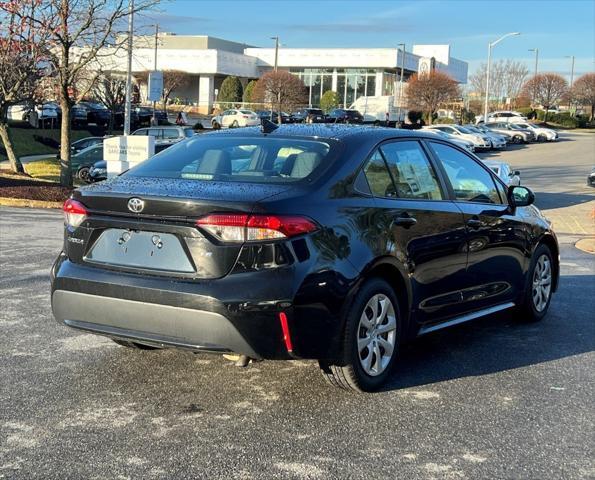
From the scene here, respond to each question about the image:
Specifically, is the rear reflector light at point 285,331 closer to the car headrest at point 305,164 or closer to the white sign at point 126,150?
the car headrest at point 305,164

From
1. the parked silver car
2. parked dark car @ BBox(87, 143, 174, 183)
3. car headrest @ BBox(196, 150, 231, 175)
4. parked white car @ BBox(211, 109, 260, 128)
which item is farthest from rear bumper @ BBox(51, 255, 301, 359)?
the parked silver car

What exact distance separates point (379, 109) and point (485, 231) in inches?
2401

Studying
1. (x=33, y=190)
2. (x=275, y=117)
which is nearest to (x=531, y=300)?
(x=33, y=190)

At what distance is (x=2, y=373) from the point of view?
480 centimetres

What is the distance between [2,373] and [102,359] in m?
0.67

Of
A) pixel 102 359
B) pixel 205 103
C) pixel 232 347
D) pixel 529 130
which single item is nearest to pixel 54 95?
pixel 102 359

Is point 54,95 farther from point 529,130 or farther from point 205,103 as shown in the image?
point 205,103

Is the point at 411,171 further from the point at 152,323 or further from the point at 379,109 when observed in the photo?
the point at 379,109

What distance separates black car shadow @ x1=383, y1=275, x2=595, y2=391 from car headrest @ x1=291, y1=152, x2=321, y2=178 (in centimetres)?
148

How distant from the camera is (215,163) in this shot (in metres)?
4.92

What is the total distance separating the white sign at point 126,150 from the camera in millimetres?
16469

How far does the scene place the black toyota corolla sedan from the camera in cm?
401

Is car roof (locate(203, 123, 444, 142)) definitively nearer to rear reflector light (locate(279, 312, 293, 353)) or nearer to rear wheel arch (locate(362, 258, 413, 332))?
rear wheel arch (locate(362, 258, 413, 332))

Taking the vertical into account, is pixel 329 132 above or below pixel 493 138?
below
